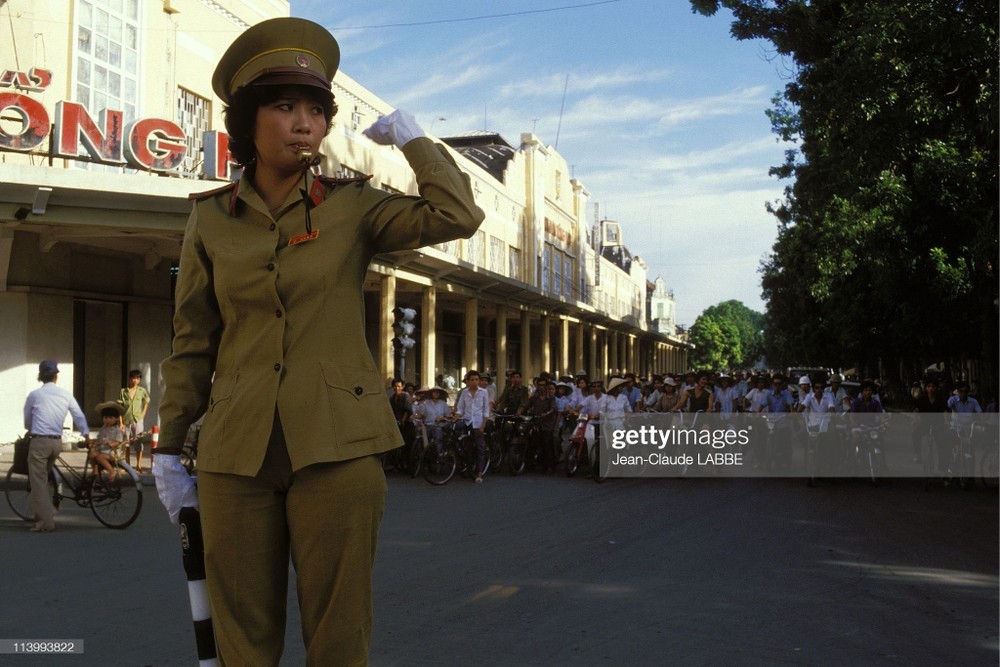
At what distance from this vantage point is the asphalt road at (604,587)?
511 centimetres

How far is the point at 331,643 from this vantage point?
7.45 ft

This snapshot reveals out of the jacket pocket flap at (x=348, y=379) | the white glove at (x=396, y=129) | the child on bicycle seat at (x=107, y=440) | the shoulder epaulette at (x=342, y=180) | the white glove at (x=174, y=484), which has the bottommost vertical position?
the child on bicycle seat at (x=107, y=440)

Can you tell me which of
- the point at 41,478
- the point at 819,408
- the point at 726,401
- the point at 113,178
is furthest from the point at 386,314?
the point at 41,478

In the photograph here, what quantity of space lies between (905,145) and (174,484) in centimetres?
1134

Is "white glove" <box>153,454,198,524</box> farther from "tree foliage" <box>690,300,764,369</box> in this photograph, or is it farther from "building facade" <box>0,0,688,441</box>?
"tree foliage" <box>690,300,764,369</box>

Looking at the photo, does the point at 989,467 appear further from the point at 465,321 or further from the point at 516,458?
the point at 465,321

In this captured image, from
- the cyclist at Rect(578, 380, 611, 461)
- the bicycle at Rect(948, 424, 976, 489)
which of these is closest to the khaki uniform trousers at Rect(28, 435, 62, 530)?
the cyclist at Rect(578, 380, 611, 461)

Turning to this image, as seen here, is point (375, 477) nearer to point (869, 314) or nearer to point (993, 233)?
point (993, 233)

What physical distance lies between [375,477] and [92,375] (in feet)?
65.1

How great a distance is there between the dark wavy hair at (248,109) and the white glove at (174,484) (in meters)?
0.79

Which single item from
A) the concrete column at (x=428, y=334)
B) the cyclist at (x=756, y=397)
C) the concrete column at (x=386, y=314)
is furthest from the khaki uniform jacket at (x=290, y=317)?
the concrete column at (x=428, y=334)

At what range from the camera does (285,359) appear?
2320 millimetres

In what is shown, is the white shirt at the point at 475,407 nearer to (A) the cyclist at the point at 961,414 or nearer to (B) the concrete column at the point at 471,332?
(A) the cyclist at the point at 961,414

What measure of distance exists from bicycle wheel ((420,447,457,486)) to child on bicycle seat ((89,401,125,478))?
15.7 ft
